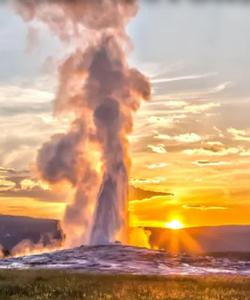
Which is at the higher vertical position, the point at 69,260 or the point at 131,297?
the point at 69,260

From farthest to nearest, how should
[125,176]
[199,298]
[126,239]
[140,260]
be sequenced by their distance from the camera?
[126,239] → [125,176] → [140,260] → [199,298]

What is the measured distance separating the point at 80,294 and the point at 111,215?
365 feet

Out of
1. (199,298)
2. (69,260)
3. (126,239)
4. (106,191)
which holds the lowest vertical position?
(199,298)

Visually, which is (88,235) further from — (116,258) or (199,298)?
(199,298)

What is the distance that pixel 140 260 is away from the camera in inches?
3637

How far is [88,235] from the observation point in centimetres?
14700

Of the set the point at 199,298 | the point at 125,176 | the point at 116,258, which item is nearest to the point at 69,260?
the point at 116,258

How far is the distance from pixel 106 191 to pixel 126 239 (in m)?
14.0

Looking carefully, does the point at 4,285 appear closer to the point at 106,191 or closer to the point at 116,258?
the point at 116,258

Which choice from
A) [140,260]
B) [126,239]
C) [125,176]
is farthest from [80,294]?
[126,239]

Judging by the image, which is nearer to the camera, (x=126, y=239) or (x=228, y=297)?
(x=228, y=297)

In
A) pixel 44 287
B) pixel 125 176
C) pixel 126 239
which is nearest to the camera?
pixel 44 287

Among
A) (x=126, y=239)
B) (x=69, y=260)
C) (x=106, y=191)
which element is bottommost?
(x=69, y=260)

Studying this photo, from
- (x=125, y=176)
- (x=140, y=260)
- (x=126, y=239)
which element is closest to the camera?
(x=140, y=260)
